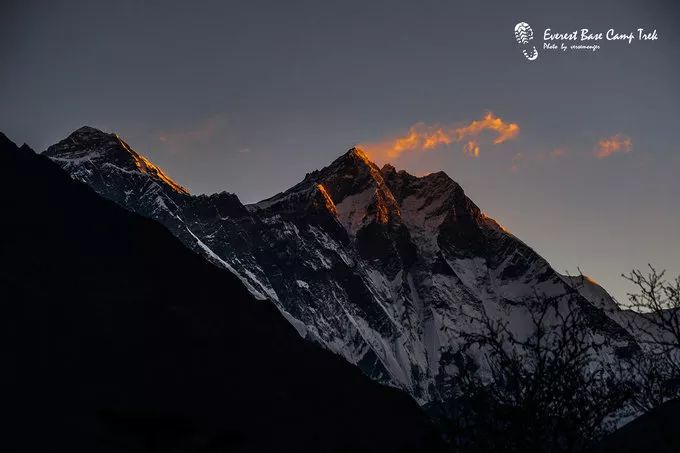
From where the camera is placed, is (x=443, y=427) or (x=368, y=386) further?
(x=368, y=386)

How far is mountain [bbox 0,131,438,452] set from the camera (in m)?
90.1

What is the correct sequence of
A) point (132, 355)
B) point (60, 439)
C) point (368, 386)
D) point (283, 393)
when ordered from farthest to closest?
point (368, 386), point (283, 393), point (132, 355), point (60, 439)

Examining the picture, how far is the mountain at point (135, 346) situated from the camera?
295 feet

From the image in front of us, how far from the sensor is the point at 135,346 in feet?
367

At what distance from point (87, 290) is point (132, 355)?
18.8 metres

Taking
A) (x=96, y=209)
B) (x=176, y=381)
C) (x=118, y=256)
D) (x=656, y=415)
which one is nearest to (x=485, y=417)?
(x=656, y=415)

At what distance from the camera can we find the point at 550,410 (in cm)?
2062

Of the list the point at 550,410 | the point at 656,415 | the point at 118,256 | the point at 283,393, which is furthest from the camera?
the point at 118,256

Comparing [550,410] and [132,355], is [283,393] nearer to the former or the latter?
[132,355]

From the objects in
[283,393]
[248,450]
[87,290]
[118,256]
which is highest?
[118,256]

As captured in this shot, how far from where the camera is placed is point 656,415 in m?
24.0

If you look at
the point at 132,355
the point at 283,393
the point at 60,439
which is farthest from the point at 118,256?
the point at 60,439

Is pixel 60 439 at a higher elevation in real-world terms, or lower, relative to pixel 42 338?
lower

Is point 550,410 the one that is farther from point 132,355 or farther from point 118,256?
point 118,256
